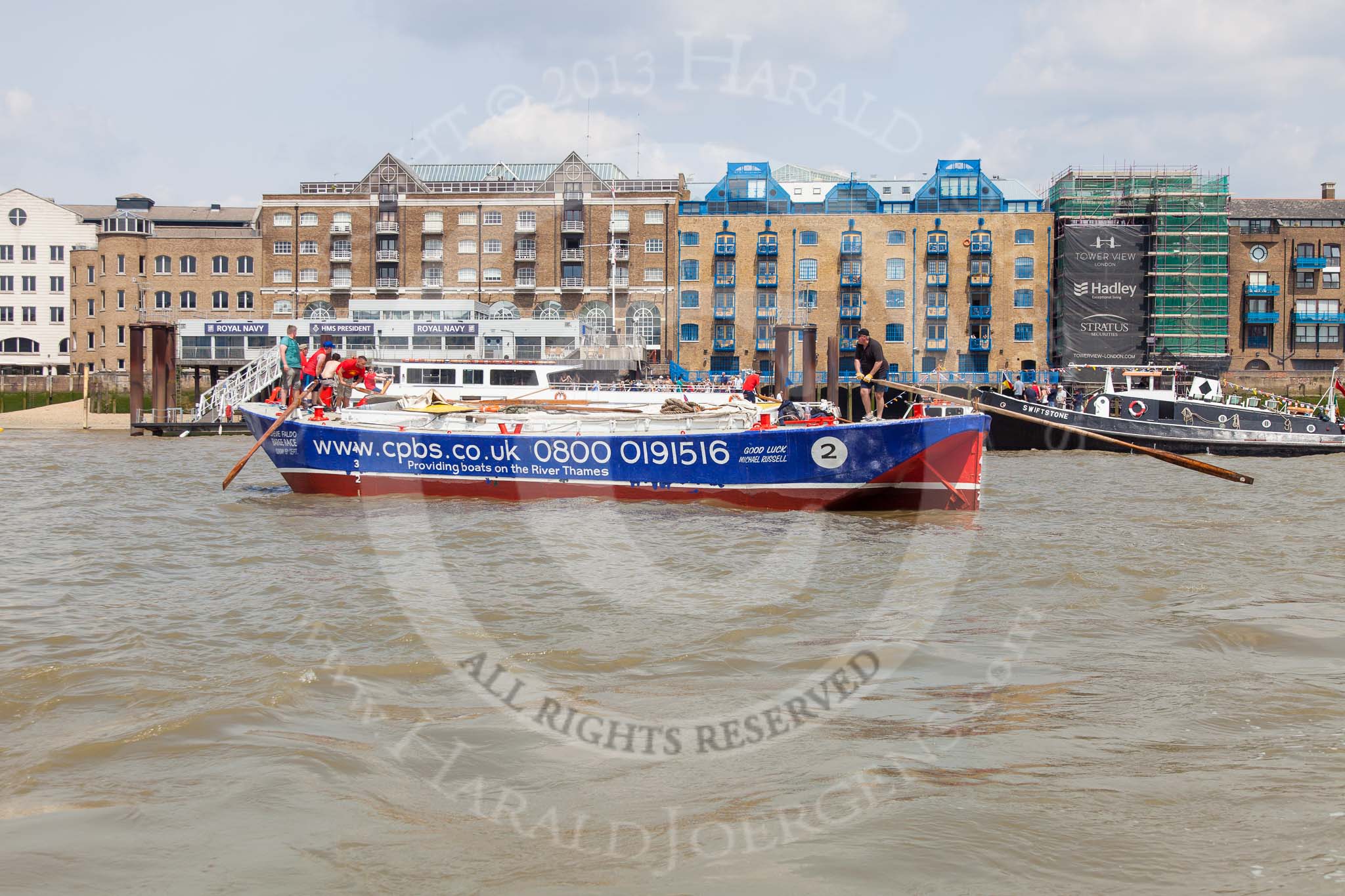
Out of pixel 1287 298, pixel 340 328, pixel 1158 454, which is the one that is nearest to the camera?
pixel 1158 454

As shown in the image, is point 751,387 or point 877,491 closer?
point 877,491

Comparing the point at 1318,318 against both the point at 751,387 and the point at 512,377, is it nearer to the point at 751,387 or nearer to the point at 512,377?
the point at 512,377

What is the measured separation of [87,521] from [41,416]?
41.4 metres

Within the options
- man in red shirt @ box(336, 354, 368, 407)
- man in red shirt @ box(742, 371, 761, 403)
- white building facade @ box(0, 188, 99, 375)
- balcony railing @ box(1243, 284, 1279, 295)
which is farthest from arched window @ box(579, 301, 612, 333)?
man in red shirt @ box(336, 354, 368, 407)

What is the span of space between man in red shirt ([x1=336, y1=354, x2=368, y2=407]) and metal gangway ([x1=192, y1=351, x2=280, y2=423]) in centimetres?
2273

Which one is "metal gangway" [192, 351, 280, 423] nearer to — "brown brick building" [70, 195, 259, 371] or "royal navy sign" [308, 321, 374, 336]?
"royal navy sign" [308, 321, 374, 336]

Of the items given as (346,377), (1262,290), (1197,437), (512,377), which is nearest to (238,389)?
(512,377)

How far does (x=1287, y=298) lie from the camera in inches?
2707

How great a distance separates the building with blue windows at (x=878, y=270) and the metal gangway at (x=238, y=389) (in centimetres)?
2824

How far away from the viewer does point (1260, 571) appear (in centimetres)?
1139

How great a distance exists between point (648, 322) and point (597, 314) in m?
3.04

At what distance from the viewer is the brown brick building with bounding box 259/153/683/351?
67.4 metres

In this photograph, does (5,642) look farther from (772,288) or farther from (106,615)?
(772,288)

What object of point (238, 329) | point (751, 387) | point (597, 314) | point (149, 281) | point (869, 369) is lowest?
point (751, 387)
